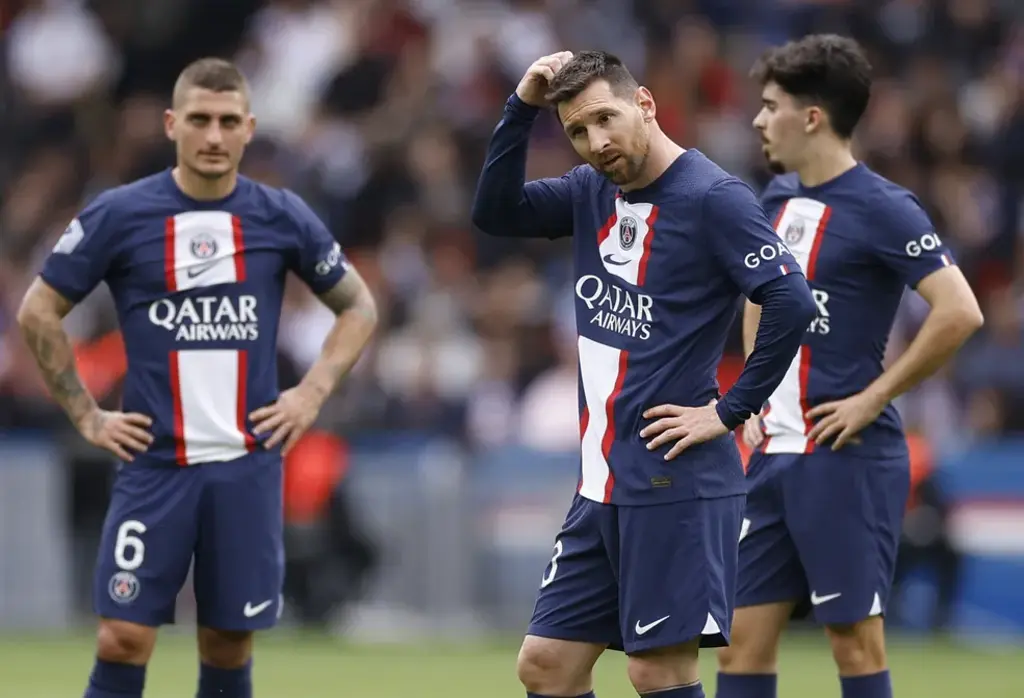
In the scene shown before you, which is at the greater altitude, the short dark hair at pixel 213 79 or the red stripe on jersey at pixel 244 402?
the short dark hair at pixel 213 79

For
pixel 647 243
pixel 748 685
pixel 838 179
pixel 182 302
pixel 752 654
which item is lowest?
pixel 748 685

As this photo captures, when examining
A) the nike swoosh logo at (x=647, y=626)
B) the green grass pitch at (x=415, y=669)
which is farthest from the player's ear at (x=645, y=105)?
the green grass pitch at (x=415, y=669)

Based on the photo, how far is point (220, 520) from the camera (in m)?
6.91

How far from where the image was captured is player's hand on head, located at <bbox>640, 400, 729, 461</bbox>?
18.8ft

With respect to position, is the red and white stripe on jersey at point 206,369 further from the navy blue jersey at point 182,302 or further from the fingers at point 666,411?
the fingers at point 666,411

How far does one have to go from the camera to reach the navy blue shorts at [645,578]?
5.74 m

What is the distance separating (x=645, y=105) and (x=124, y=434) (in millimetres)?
2391

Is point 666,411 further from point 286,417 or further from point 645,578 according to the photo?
point 286,417

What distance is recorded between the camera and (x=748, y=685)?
6730 mm

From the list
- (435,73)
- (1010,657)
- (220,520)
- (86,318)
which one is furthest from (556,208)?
(435,73)

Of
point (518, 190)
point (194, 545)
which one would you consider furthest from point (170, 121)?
point (518, 190)

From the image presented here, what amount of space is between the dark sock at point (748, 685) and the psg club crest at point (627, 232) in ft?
5.81

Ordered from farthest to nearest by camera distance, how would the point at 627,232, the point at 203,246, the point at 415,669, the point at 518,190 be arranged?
the point at 415,669 < the point at 203,246 < the point at 518,190 < the point at 627,232

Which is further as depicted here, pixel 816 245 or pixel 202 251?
pixel 202 251
